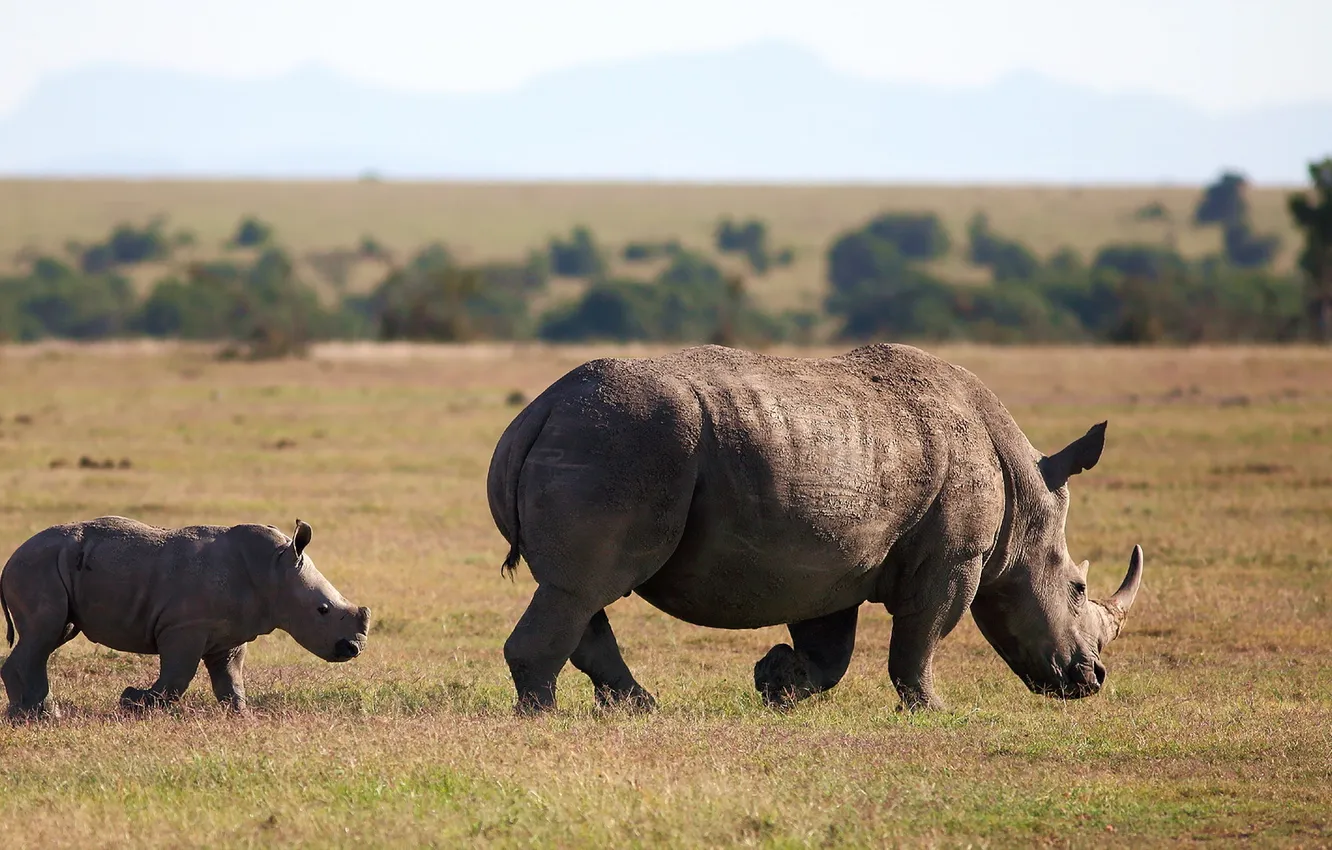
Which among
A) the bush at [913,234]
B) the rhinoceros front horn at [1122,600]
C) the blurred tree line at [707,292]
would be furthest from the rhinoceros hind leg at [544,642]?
the bush at [913,234]

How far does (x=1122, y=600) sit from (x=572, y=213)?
96920 mm

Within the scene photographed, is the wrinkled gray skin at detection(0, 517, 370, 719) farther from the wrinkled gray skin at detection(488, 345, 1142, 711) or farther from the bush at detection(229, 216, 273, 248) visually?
the bush at detection(229, 216, 273, 248)

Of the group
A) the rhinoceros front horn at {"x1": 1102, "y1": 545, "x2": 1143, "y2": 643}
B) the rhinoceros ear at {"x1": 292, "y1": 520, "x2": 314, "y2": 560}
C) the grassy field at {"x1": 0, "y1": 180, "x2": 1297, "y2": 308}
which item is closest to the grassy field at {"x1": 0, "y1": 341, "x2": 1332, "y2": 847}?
the rhinoceros front horn at {"x1": 1102, "y1": 545, "x2": 1143, "y2": 643}

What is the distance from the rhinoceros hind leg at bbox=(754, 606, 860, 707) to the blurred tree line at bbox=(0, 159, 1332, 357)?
31.6m

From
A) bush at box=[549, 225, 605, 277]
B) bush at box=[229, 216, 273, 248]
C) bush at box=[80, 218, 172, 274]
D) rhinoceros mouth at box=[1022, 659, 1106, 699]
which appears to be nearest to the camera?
rhinoceros mouth at box=[1022, 659, 1106, 699]

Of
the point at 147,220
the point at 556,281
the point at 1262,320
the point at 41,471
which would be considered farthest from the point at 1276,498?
the point at 147,220

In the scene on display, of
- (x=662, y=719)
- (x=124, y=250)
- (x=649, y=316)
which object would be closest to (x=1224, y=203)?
(x=649, y=316)

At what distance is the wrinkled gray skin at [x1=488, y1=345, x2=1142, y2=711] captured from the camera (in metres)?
9.05

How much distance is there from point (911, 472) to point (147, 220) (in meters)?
92.0

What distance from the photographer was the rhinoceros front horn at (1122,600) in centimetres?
1095

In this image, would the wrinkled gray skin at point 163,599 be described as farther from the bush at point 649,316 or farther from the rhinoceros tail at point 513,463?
the bush at point 649,316

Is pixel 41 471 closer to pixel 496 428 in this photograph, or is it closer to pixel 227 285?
pixel 496 428

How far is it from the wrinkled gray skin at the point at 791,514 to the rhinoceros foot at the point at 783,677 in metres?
0.01

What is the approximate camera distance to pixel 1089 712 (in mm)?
9977
